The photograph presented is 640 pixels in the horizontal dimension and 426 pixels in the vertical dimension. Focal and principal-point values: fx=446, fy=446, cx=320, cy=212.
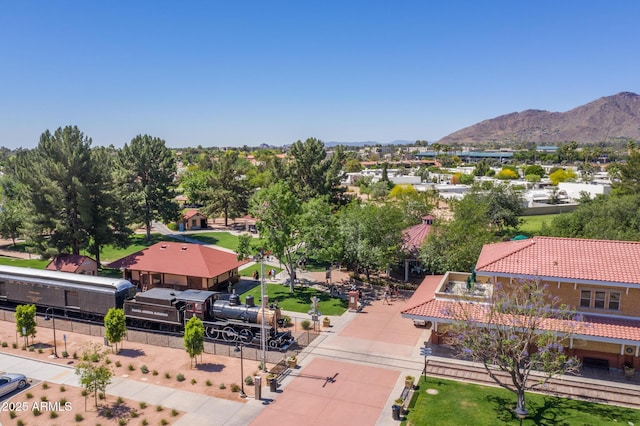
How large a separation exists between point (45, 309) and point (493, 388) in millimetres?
36560

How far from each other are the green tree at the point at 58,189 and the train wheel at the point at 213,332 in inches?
985

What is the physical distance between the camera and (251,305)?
33.1 m

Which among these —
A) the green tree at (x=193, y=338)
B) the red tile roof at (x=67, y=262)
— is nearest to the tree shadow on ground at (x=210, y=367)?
the green tree at (x=193, y=338)

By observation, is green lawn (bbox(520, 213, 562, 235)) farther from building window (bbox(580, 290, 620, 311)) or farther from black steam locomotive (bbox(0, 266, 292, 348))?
black steam locomotive (bbox(0, 266, 292, 348))

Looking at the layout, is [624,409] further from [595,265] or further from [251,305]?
[251,305]

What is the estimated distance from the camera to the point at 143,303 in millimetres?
34469

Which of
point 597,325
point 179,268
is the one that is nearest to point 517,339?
point 597,325

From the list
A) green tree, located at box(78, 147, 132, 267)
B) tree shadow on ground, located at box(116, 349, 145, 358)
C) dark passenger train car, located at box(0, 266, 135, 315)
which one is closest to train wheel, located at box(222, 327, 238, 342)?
tree shadow on ground, located at box(116, 349, 145, 358)

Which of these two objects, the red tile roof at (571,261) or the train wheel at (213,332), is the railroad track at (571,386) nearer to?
the red tile roof at (571,261)

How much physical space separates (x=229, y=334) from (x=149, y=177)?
46.5 meters

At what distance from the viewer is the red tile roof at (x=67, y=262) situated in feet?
149

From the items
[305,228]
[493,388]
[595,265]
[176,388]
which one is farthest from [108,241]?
[595,265]

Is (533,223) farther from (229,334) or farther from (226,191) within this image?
(229,334)

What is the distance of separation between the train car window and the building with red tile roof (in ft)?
87.5
